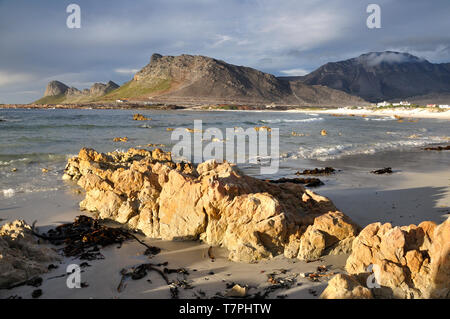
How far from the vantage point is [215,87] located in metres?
160

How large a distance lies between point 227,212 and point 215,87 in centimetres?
15927

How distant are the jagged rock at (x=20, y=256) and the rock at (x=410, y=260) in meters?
4.02

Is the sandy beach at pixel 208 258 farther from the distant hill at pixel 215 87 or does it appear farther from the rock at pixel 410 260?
the distant hill at pixel 215 87

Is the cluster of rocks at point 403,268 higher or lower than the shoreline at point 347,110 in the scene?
lower

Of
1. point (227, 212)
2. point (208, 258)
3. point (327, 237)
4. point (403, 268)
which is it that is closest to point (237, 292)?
point (208, 258)

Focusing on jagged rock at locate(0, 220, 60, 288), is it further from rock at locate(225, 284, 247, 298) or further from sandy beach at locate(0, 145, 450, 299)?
rock at locate(225, 284, 247, 298)

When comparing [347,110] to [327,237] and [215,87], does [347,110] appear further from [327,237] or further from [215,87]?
[327,237]

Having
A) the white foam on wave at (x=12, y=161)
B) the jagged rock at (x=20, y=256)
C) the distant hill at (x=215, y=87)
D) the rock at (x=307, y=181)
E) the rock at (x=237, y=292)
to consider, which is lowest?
the rock at (x=237, y=292)

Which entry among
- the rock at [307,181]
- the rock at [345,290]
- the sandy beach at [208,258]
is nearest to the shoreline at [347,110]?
the rock at [307,181]

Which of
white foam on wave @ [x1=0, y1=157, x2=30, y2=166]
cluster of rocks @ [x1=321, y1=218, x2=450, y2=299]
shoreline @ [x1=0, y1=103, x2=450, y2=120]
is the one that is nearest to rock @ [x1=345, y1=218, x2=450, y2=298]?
cluster of rocks @ [x1=321, y1=218, x2=450, y2=299]

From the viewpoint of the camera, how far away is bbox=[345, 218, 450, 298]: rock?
3.23 m

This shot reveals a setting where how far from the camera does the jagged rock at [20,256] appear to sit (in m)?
3.76

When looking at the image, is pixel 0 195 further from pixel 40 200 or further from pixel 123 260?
pixel 123 260
